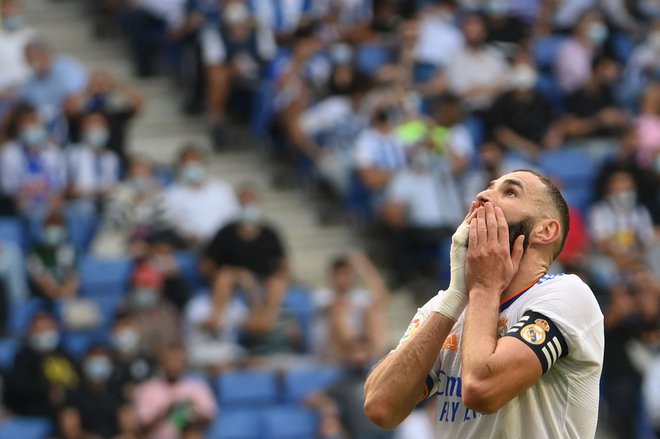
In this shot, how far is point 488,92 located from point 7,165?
523 centimetres

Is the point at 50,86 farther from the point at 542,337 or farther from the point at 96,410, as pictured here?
the point at 542,337

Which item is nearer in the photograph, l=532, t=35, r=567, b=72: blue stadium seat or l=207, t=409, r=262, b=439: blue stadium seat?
l=207, t=409, r=262, b=439: blue stadium seat

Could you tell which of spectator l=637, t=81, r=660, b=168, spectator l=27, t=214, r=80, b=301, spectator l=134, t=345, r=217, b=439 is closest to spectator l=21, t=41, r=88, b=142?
spectator l=27, t=214, r=80, b=301

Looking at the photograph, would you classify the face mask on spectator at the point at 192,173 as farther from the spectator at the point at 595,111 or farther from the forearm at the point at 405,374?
the forearm at the point at 405,374

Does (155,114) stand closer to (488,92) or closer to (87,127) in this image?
A: (87,127)

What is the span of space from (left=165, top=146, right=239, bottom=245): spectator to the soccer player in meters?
8.41

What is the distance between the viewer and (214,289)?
1132 cm

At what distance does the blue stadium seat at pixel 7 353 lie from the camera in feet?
34.1

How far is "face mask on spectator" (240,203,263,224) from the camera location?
12.0 metres

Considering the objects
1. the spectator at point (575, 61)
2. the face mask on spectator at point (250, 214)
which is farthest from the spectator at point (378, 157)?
the spectator at point (575, 61)

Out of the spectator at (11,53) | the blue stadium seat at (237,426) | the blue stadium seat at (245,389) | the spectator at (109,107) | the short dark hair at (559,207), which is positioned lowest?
the blue stadium seat at (237,426)

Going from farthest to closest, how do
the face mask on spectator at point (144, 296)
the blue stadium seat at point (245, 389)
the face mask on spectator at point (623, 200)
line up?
the face mask on spectator at point (623, 200)
the face mask on spectator at point (144, 296)
the blue stadium seat at point (245, 389)

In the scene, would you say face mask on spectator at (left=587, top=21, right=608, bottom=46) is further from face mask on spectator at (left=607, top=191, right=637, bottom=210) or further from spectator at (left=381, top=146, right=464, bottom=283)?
spectator at (left=381, top=146, right=464, bottom=283)

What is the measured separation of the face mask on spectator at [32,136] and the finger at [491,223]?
28.8 ft
